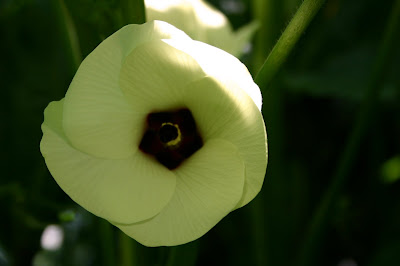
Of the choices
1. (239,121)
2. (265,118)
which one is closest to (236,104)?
(239,121)

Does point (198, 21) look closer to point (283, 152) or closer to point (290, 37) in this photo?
point (290, 37)

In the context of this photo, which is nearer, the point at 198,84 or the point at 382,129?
the point at 198,84

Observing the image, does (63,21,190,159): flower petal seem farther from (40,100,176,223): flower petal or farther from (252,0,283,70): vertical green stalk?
(252,0,283,70): vertical green stalk

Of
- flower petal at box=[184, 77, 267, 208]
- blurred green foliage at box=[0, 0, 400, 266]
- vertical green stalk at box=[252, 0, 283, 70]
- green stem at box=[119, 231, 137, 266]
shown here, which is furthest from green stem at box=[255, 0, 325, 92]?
vertical green stalk at box=[252, 0, 283, 70]

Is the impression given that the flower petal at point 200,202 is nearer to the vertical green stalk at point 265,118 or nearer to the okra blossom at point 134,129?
the okra blossom at point 134,129

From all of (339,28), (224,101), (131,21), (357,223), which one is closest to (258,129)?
(224,101)

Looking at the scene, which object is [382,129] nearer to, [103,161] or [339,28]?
[339,28]
